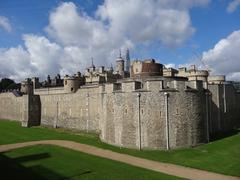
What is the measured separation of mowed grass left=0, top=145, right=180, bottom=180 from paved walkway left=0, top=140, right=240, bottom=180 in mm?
898

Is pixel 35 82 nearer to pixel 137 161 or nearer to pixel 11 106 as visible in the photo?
pixel 11 106

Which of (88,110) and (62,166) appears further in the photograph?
(88,110)

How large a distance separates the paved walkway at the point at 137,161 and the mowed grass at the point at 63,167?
898 mm

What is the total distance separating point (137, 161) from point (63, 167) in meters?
5.14

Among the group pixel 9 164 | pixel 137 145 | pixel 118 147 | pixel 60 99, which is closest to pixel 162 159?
pixel 137 145

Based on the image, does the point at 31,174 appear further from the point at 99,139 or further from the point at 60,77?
the point at 60,77

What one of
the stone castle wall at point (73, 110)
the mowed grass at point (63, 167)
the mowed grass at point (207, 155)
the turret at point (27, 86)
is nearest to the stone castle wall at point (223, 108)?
the mowed grass at point (207, 155)

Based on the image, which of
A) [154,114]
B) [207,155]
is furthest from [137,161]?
[207,155]

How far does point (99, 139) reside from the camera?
29188 millimetres

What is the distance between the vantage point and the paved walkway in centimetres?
1673

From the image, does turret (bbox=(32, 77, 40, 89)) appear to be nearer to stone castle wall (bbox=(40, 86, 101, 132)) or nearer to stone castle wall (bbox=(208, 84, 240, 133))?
stone castle wall (bbox=(40, 86, 101, 132))

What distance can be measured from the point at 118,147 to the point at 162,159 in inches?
209

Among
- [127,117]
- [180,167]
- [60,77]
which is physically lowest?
[180,167]

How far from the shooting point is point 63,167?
18.2 meters
